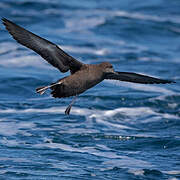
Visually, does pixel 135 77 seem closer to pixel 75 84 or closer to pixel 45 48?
pixel 75 84

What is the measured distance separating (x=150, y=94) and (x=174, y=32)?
6502 mm

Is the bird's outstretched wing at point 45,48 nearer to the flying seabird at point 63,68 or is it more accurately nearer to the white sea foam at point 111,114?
the flying seabird at point 63,68

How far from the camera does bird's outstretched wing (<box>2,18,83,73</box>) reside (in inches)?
290

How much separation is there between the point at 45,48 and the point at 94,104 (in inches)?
149

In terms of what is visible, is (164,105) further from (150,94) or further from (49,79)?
(49,79)

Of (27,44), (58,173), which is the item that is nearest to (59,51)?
(27,44)

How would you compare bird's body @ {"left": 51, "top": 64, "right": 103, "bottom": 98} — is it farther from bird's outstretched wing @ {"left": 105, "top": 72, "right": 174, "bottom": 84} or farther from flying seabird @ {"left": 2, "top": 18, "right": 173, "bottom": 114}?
bird's outstretched wing @ {"left": 105, "top": 72, "right": 174, "bottom": 84}

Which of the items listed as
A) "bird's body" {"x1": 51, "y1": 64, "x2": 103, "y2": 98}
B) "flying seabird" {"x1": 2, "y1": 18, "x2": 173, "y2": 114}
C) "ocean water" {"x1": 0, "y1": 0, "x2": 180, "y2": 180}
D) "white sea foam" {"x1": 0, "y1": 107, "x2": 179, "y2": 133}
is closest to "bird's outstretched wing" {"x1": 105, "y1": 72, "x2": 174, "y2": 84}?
"flying seabird" {"x1": 2, "y1": 18, "x2": 173, "y2": 114}

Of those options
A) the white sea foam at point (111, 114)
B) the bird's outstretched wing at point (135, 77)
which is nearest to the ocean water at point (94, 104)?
the white sea foam at point (111, 114)

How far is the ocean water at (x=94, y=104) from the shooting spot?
25.6 feet

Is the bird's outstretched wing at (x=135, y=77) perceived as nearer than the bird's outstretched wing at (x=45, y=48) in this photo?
No

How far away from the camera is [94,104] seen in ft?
36.9

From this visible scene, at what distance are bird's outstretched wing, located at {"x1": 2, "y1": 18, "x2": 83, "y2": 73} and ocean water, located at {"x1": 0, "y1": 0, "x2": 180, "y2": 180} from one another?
1.49 metres

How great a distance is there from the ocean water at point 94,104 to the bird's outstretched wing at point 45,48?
4.88 ft
